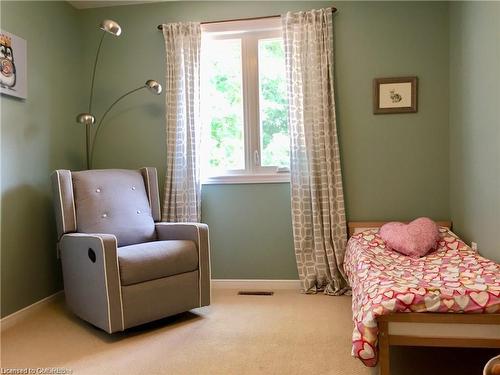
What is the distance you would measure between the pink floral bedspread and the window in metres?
1.18

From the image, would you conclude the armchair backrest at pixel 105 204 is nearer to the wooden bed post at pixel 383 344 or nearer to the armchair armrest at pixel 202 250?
the armchair armrest at pixel 202 250

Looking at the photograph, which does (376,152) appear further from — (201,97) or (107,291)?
(107,291)

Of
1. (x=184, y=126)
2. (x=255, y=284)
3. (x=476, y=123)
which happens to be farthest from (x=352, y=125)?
(x=255, y=284)

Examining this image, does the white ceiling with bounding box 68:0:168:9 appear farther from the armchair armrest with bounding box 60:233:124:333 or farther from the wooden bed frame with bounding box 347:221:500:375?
the wooden bed frame with bounding box 347:221:500:375

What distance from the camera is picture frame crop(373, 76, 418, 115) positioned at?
9.71ft

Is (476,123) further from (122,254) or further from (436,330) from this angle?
(122,254)

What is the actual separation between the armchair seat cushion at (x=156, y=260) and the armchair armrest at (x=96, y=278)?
0.23 ft

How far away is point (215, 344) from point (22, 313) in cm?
142

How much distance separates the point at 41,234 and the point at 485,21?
3.25 meters

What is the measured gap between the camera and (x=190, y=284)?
249 centimetres

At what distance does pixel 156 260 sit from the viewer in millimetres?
2320

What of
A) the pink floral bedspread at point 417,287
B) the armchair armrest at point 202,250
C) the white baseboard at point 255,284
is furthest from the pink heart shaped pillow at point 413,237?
the armchair armrest at point 202,250

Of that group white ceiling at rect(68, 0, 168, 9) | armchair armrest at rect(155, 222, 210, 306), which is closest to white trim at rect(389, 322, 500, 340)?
armchair armrest at rect(155, 222, 210, 306)

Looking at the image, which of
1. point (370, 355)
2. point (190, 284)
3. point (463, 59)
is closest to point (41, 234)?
point (190, 284)
